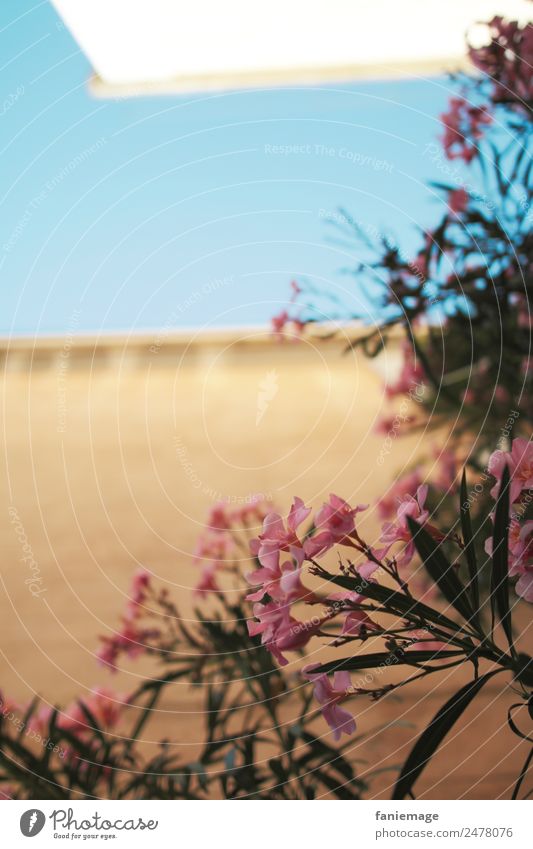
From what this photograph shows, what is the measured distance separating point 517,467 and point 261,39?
0.81 meters

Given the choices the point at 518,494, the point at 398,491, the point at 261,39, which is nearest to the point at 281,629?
the point at 518,494

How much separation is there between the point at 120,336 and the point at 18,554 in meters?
0.77

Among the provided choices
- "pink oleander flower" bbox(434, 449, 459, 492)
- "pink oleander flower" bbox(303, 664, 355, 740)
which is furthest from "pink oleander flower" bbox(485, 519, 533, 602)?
"pink oleander flower" bbox(434, 449, 459, 492)

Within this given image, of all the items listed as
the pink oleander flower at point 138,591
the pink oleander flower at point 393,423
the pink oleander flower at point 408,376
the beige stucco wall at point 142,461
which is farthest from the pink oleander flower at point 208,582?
the beige stucco wall at point 142,461

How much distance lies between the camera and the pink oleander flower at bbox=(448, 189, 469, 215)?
948 mm

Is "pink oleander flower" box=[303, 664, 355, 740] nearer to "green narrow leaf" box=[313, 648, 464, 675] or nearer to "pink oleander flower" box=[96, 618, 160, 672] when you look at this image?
"green narrow leaf" box=[313, 648, 464, 675]

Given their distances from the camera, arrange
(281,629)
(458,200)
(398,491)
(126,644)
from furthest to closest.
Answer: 1. (398,491)
2. (126,644)
3. (458,200)
4. (281,629)

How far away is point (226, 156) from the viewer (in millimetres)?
962

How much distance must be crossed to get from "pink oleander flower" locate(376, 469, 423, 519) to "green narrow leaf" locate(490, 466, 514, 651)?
95cm

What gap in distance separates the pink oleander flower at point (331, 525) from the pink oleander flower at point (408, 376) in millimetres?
790

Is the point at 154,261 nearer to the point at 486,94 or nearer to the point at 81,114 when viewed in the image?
the point at 81,114

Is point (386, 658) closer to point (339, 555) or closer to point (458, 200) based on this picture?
point (339, 555)

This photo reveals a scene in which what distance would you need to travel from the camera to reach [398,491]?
165 cm

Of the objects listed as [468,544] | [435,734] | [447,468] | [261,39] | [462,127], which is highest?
[261,39]
